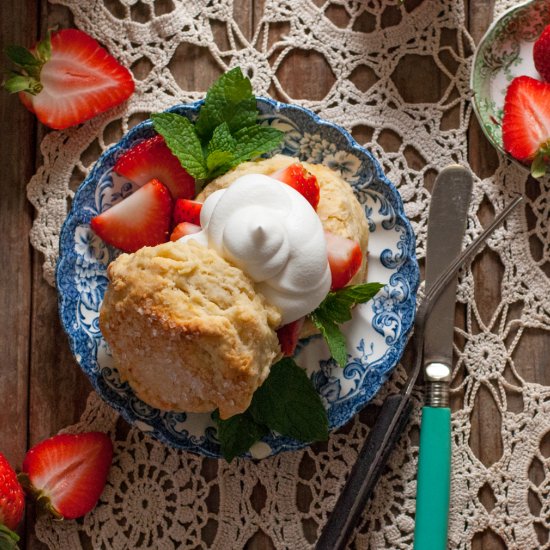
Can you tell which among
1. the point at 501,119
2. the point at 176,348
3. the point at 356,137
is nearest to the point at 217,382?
the point at 176,348

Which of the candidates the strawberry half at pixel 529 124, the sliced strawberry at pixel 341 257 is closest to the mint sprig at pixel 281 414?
the sliced strawberry at pixel 341 257

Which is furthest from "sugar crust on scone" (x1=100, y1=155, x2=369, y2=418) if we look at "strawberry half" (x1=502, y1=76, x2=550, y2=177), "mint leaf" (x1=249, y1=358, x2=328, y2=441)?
"strawberry half" (x1=502, y1=76, x2=550, y2=177)

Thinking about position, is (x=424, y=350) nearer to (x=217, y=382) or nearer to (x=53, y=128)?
(x=217, y=382)

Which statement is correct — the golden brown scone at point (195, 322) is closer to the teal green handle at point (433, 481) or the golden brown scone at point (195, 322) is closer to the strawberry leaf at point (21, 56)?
the teal green handle at point (433, 481)

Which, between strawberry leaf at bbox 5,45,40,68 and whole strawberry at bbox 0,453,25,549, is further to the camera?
strawberry leaf at bbox 5,45,40,68

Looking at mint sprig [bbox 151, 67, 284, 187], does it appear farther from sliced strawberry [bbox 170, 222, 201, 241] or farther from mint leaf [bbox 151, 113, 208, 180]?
sliced strawberry [bbox 170, 222, 201, 241]

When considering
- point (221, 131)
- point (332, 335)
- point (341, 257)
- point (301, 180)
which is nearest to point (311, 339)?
point (332, 335)
